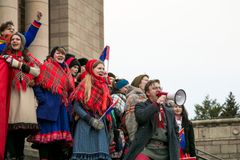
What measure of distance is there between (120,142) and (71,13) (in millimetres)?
12232

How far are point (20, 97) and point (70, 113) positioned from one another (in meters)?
1.11

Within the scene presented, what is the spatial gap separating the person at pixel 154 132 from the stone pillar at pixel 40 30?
36.4 feet

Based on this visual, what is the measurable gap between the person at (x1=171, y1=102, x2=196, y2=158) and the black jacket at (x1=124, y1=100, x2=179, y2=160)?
9.35 ft

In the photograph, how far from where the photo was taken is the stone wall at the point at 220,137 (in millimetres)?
25297

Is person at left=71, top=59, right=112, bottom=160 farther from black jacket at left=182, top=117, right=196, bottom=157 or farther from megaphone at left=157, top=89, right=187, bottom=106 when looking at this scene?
black jacket at left=182, top=117, right=196, bottom=157

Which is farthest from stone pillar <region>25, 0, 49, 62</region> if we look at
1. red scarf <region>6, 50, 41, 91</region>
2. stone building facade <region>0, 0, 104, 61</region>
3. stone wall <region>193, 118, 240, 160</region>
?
red scarf <region>6, 50, 41, 91</region>

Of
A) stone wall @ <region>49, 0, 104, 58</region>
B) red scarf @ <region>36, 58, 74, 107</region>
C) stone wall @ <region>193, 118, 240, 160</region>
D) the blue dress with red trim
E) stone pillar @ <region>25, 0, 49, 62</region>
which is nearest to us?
the blue dress with red trim

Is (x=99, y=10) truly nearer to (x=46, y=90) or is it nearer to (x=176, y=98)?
(x=46, y=90)

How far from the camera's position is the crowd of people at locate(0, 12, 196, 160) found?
32.0 ft

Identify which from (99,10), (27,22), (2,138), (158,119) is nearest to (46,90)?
(2,138)

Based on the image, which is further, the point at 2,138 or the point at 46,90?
the point at 46,90

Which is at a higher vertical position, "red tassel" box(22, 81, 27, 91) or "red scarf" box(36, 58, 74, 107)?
"red scarf" box(36, 58, 74, 107)

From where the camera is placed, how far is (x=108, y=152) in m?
10.5

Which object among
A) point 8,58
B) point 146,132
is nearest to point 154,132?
point 146,132
